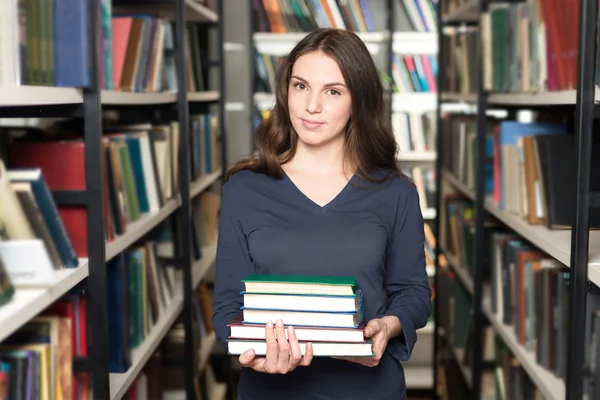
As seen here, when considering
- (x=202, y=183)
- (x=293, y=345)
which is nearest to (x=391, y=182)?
(x=293, y=345)

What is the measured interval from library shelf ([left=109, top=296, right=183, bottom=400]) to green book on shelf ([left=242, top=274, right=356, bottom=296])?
65 cm

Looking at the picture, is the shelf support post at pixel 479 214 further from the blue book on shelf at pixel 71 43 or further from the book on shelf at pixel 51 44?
the blue book on shelf at pixel 71 43

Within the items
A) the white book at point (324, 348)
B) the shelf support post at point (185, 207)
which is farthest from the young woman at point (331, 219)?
the shelf support post at point (185, 207)

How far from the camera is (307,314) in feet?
4.51

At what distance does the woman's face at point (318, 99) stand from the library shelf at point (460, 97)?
138 cm

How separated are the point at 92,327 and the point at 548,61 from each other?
1442 millimetres

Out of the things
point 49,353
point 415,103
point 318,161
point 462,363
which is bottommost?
point 462,363

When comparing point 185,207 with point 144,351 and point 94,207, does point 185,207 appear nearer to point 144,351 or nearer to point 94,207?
point 144,351

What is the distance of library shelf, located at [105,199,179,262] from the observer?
183 centimetres

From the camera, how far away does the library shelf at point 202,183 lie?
9.98 feet

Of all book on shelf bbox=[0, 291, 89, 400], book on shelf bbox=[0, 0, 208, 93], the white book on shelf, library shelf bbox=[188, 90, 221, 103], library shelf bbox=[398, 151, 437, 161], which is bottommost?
book on shelf bbox=[0, 291, 89, 400]

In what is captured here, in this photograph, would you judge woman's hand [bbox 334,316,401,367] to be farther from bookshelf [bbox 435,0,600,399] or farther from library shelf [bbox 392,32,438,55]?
library shelf [bbox 392,32,438,55]

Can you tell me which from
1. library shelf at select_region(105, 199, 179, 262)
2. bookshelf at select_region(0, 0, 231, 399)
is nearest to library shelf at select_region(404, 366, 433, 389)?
bookshelf at select_region(0, 0, 231, 399)

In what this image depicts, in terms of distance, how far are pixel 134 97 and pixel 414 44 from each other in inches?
98.1
